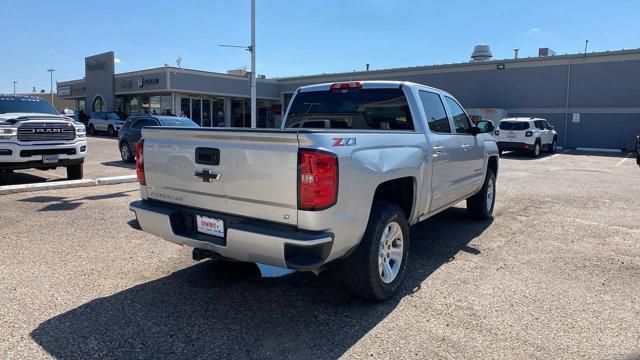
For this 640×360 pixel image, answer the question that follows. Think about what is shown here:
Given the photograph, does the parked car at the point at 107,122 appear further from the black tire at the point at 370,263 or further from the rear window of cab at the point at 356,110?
the black tire at the point at 370,263

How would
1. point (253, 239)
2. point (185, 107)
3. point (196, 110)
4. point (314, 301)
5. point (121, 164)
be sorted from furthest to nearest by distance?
point (196, 110) < point (185, 107) < point (121, 164) < point (314, 301) < point (253, 239)

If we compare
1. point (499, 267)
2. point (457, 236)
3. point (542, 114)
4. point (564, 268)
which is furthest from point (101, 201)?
point (542, 114)

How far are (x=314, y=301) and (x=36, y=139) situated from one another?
8105 mm

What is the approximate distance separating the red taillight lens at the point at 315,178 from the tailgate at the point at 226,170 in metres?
0.05

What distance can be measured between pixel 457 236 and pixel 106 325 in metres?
4.50

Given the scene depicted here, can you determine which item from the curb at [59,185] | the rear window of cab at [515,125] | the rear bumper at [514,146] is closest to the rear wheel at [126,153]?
the curb at [59,185]

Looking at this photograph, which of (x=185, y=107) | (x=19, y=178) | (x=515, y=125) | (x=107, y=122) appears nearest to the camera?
(x=19, y=178)

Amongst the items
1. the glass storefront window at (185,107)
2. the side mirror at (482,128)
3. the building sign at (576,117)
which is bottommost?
the side mirror at (482,128)

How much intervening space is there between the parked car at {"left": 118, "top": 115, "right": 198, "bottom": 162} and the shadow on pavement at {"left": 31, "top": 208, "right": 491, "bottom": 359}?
1039 cm

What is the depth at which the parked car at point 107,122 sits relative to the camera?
32188mm

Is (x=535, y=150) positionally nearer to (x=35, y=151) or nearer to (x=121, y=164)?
(x=121, y=164)

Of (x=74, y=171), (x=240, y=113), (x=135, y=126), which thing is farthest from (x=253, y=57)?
(x=240, y=113)

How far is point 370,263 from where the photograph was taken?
150 inches

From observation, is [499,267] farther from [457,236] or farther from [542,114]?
[542,114]
